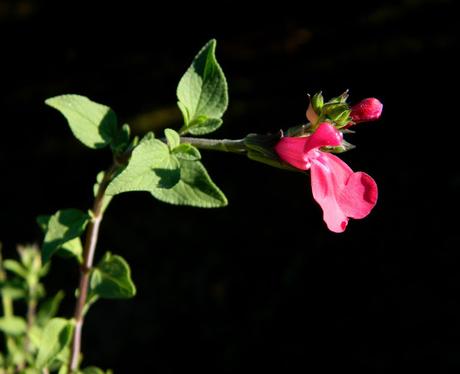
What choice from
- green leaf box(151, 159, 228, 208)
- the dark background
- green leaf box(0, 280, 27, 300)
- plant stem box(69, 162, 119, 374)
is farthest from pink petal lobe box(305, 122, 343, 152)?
the dark background

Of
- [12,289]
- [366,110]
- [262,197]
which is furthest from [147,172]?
[262,197]

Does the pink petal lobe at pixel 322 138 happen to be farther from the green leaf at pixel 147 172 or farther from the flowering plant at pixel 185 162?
the green leaf at pixel 147 172

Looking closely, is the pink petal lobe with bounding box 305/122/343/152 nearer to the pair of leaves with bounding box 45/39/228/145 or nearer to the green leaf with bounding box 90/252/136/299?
the pair of leaves with bounding box 45/39/228/145

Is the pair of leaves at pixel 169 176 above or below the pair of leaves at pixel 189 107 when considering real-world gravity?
below

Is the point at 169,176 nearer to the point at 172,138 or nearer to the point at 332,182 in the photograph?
the point at 172,138

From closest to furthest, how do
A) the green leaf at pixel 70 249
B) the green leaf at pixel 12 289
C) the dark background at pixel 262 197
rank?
the green leaf at pixel 70 249 < the green leaf at pixel 12 289 < the dark background at pixel 262 197

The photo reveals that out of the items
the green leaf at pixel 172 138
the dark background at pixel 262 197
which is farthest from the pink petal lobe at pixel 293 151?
the dark background at pixel 262 197
